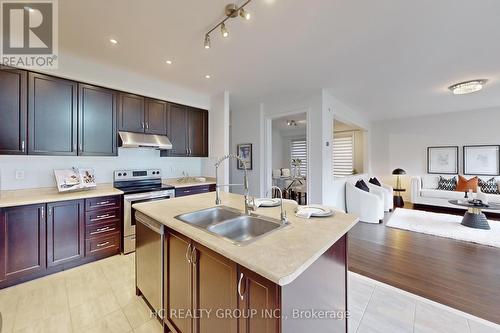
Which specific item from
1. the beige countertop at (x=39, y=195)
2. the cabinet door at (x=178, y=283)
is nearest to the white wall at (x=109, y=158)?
the beige countertop at (x=39, y=195)

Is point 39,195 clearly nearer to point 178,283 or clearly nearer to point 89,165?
point 89,165

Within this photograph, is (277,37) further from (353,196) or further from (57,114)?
(353,196)

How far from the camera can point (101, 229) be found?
2.65 meters

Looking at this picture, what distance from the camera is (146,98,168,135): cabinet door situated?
3386mm

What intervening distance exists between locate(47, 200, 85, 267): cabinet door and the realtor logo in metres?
1.70

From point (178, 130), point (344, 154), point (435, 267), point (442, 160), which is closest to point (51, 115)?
point (178, 130)

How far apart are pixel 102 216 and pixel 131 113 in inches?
62.3

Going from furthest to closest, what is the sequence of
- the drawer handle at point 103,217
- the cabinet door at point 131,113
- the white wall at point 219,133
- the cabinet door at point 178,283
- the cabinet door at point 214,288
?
1. the white wall at point 219,133
2. the cabinet door at point 131,113
3. the drawer handle at point 103,217
4. the cabinet door at point 178,283
5. the cabinet door at point 214,288

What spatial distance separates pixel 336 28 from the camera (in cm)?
209

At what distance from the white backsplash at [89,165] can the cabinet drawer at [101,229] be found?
81cm

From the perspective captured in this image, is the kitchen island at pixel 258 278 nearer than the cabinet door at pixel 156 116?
Yes

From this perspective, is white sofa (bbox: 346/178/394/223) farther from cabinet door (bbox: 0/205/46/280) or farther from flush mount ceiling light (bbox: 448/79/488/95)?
cabinet door (bbox: 0/205/46/280)

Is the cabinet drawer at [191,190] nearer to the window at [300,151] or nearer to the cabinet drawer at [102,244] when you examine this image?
the cabinet drawer at [102,244]

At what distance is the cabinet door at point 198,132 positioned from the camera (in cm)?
401
